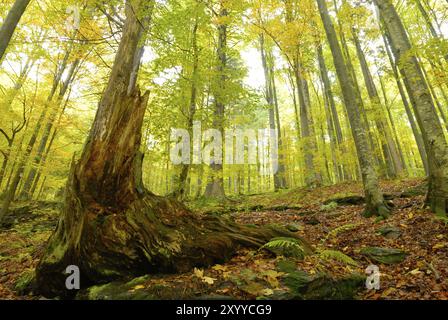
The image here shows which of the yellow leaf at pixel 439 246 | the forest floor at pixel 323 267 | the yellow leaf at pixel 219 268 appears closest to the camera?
the forest floor at pixel 323 267

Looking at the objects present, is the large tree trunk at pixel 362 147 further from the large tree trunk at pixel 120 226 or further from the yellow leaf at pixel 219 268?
the yellow leaf at pixel 219 268

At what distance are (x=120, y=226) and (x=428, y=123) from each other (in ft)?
22.0

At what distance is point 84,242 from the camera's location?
3.81 m

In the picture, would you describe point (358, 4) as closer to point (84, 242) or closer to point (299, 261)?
point (299, 261)

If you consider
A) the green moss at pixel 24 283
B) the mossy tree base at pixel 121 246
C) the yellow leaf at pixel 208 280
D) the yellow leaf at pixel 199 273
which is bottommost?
the green moss at pixel 24 283

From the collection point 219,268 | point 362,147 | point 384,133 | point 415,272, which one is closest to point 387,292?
point 415,272

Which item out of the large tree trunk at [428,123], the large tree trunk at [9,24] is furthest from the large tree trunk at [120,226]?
the large tree trunk at [9,24]

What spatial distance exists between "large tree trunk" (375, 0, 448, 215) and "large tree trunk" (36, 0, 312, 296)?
3294 millimetres

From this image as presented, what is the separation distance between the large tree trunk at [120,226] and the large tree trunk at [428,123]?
130 inches

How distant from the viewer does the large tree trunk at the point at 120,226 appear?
12.4 ft

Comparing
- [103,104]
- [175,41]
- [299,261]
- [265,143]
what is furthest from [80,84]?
[265,143]

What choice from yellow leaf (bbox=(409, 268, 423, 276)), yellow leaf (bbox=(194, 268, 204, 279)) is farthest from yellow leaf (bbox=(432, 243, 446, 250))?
yellow leaf (bbox=(194, 268, 204, 279))

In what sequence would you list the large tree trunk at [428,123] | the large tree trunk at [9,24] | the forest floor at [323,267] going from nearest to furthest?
1. the forest floor at [323,267]
2. the large tree trunk at [428,123]
3. the large tree trunk at [9,24]

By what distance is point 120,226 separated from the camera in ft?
13.1
